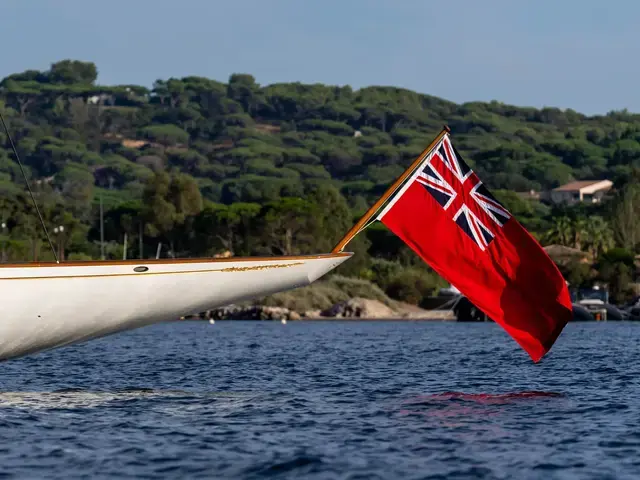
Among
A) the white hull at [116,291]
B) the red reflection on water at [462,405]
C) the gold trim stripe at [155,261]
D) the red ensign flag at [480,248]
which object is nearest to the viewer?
the red reflection on water at [462,405]

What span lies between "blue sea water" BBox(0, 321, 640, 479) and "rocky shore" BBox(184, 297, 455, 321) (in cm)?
9908

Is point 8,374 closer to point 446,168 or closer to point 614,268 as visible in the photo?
point 446,168

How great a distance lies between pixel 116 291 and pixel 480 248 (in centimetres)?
798

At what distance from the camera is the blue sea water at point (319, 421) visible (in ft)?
70.4

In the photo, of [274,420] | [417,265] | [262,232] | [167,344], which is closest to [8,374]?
[274,420]

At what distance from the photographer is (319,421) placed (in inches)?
1064

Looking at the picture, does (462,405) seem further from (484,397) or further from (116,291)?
(116,291)

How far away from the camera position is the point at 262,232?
15212 centimetres

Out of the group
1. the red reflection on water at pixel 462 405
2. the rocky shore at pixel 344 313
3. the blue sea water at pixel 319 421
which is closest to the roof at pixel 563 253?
the rocky shore at pixel 344 313

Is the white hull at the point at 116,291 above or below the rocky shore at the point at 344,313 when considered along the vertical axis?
above

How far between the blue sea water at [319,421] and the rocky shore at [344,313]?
99084 millimetres

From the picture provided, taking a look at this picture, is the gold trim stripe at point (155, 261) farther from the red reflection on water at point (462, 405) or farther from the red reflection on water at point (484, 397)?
the red reflection on water at point (484, 397)

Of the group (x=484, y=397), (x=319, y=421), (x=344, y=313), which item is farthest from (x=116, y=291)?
(x=344, y=313)

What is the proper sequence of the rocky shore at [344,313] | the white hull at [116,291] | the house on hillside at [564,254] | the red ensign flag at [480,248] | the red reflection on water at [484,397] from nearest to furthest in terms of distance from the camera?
the red ensign flag at [480,248], the white hull at [116,291], the red reflection on water at [484,397], the rocky shore at [344,313], the house on hillside at [564,254]
